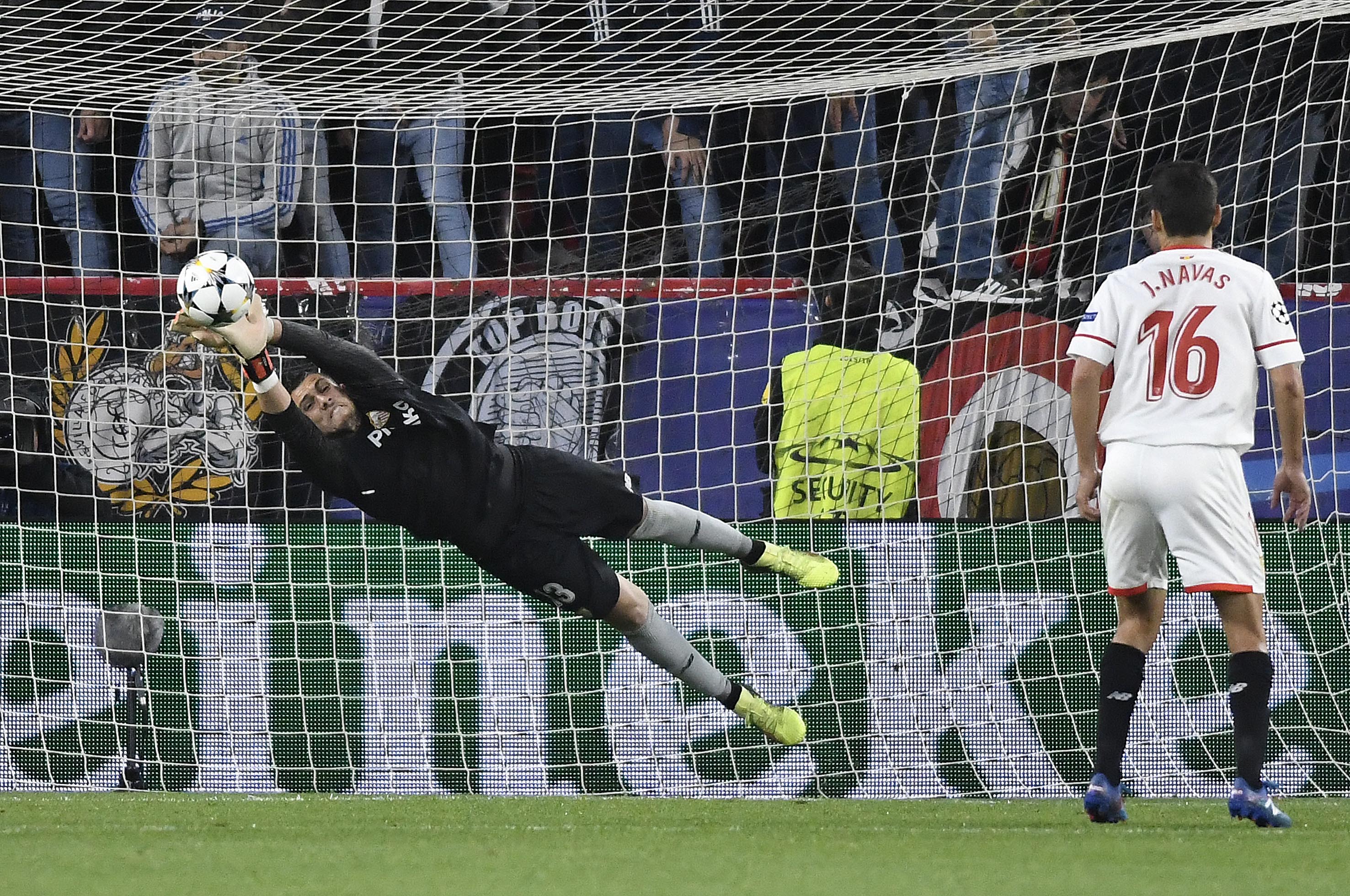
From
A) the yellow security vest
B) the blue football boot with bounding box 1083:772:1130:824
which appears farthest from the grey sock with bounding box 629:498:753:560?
the blue football boot with bounding box 1083:772:1130:824

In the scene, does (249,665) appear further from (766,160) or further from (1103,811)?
(1103,811)

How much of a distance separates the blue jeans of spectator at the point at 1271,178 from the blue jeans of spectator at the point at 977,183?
848mm

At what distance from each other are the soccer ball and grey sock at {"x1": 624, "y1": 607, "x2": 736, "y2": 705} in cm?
161

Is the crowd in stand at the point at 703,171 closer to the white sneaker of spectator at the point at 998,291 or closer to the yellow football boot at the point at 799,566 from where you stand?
the white sneaker of spectator at the point at 998,291

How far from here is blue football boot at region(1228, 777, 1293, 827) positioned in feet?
14.2

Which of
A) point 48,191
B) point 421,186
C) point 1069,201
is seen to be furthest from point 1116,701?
point 48,191

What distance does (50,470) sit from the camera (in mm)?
6980

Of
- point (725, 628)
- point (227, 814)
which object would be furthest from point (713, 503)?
point (227, 814)

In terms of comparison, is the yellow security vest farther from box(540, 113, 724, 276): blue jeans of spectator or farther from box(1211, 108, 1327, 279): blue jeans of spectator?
box(1211, 108, 1327, 279): blue jeans of spectator

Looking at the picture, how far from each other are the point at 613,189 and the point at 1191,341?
3.66m

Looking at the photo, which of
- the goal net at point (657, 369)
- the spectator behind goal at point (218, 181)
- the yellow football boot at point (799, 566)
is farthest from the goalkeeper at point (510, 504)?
the spectator behind goal at point (218, 181)

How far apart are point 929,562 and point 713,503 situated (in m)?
1.06

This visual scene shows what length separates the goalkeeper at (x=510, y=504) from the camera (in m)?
5.54

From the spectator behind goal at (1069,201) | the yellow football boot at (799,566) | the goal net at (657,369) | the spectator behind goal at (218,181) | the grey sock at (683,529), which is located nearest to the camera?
the grey sock at (683,529)
